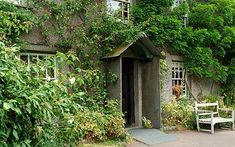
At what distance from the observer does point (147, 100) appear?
1270cm

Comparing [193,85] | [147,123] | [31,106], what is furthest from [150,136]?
[31,106]

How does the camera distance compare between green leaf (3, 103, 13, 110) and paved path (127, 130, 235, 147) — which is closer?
green leaf (3, 103, 13, 110)

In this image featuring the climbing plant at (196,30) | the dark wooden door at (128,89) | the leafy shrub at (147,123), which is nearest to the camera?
the leafy shrub at (147,123)

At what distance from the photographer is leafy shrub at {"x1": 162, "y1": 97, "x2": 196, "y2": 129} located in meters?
12.9

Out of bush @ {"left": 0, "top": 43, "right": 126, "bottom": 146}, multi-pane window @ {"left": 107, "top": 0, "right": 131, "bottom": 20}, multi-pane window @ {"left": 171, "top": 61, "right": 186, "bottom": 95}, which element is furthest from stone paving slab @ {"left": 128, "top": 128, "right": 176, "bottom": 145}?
bush @ {"left": 0, "top": 43, "right": 126, "bottom": 146}

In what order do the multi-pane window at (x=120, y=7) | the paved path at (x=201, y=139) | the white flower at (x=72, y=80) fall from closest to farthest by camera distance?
the white flower at (x=72, y=80), the paved path at (x=201, y=139), the multi-pane window at (x=120, y=7)

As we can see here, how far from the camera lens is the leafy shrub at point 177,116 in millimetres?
12914

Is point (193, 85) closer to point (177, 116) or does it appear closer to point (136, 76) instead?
point (177, 116)

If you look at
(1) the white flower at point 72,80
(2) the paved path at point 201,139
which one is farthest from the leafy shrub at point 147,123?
(1) the white flower at point 72,80

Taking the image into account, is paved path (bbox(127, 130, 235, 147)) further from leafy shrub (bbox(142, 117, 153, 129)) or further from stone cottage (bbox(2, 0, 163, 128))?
stone cottage (bbox(2, 0, 163, 128))

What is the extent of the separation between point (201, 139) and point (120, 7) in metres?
5.25

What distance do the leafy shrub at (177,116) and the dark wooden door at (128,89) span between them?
1212 mm

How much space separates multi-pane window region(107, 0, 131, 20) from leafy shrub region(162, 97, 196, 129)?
143 inches

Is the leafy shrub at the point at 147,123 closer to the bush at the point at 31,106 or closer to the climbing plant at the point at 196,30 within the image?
the climbing plant at the point at 196,30
